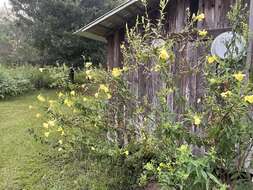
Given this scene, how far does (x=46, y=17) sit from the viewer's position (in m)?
12.3

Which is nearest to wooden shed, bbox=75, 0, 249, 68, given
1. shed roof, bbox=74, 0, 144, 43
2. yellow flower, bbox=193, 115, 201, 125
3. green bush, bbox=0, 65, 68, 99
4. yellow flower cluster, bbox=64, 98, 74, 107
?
shed roof, bbox=74, 0, 144, 43

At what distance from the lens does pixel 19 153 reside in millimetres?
5625

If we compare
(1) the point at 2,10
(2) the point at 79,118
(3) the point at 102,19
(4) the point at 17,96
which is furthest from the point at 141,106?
(1) the point at 2,10

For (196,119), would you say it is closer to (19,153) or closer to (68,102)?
(68,102)

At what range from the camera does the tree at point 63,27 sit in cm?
1204

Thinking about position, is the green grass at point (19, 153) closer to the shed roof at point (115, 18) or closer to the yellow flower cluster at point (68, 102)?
the yellow flower cluster at point (68, 102)

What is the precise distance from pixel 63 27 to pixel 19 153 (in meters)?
7.75

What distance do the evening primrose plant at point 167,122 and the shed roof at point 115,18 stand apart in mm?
1391

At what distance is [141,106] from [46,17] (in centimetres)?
1053

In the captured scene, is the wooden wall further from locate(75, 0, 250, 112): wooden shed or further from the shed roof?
the shed roof

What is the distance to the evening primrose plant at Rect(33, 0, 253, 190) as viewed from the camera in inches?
79.2

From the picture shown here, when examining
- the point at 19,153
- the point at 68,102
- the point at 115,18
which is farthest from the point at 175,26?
the point at 19,153

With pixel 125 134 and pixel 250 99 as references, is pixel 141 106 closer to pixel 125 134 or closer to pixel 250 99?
pixel 125 134

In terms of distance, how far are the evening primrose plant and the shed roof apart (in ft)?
4.56
